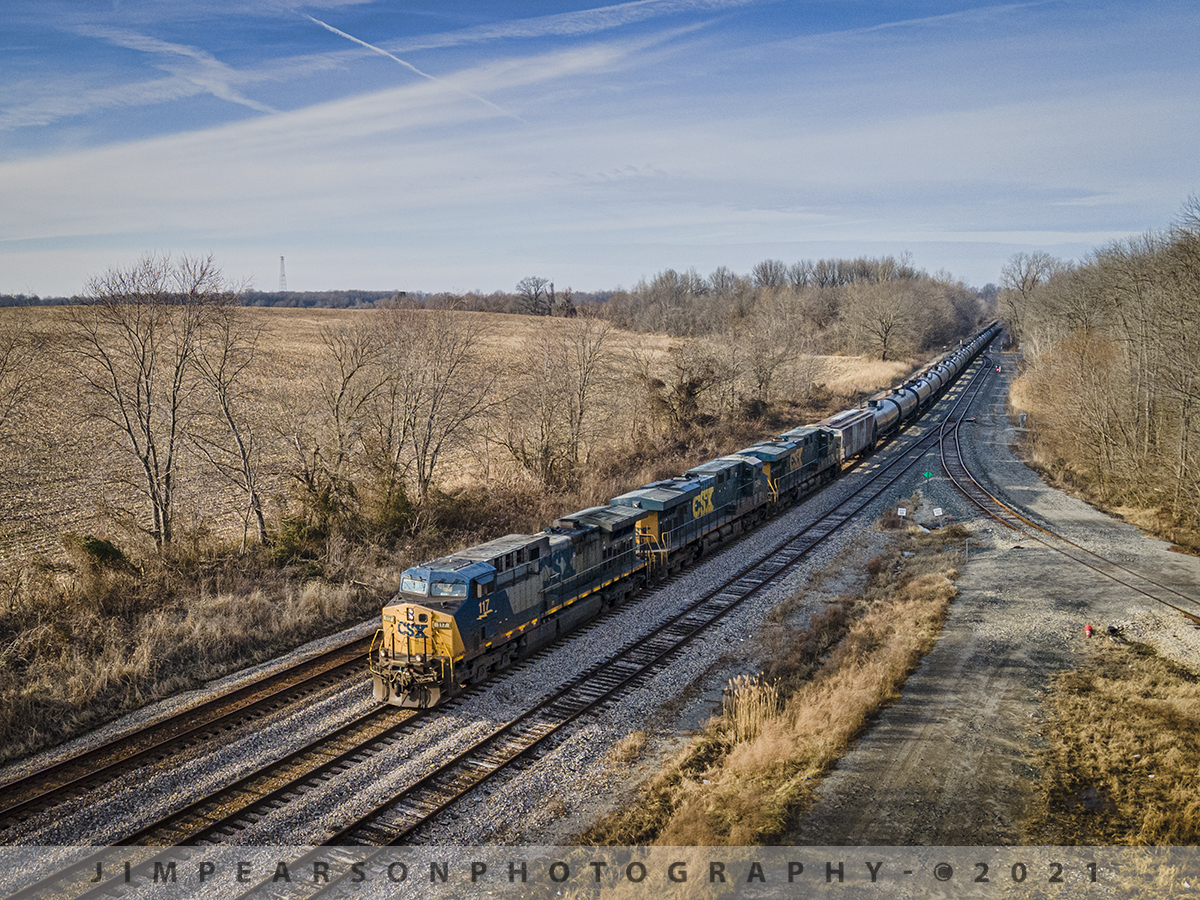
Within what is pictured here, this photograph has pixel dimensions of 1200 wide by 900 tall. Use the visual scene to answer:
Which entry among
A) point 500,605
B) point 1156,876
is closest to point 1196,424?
point 1156,876

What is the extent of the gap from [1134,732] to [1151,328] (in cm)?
2438

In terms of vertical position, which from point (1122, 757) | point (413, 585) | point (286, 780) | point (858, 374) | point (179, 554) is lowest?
point (286, 780)

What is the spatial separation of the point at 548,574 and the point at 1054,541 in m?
19.2

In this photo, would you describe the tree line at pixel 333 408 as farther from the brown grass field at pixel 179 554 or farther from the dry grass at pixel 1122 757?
the dry grass at pixel 1122 757

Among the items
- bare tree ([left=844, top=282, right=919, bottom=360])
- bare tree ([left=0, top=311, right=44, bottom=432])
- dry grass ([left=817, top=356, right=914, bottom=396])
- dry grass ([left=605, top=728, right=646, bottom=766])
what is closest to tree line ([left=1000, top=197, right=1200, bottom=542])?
dry grass ([left=605, top=728, right=646, bottom=766])

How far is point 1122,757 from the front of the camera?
12.0 meters

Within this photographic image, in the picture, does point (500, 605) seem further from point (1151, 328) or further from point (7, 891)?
point (1151, 328)

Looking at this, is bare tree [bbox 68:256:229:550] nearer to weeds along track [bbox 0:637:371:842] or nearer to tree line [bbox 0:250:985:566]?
tree line [bbox 0:250:985:566]

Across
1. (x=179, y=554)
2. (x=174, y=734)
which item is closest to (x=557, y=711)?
(x=174, y=734)

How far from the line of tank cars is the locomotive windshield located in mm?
25

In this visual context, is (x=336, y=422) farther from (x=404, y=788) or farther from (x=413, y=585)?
(x=404, y=788)

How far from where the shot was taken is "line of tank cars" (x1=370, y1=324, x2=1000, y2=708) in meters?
14.8

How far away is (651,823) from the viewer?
11.0 meters

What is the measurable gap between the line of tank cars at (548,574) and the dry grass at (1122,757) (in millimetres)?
10385
